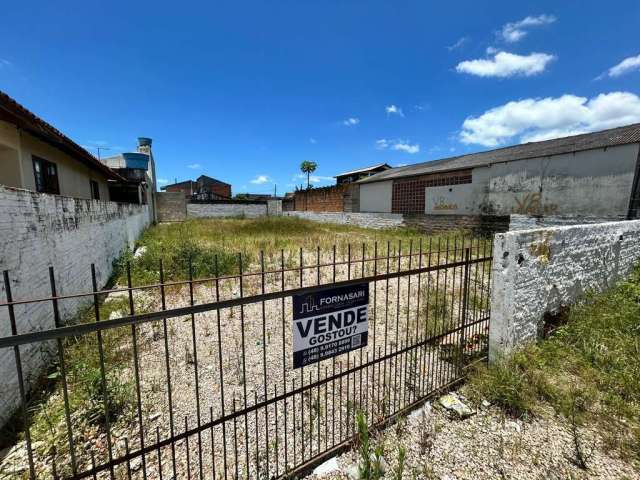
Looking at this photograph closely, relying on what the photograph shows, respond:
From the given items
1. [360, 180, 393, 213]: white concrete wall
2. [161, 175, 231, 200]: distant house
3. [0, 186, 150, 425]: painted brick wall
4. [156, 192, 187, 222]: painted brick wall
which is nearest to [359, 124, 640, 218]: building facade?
[360, 180, 393, 213]: white concrete wall

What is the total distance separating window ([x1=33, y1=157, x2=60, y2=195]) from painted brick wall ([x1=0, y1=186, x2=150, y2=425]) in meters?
3.28

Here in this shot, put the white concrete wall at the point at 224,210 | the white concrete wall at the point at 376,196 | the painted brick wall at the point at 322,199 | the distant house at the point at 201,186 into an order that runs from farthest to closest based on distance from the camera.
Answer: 1. the distant house at the point at 201,186
2. the white concrete wall at the point at 224,210
3. the painted brick wall at the point at 322,199
4. the white concrete wall at the point at 376,196

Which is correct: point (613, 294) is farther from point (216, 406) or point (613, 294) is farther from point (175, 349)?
point (175, 349)

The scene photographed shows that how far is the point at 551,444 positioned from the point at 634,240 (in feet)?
16.7

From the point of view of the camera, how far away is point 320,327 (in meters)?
2.39

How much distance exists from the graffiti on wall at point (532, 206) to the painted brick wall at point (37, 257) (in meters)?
15.2

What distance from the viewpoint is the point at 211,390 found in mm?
3197

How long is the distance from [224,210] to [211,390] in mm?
27561

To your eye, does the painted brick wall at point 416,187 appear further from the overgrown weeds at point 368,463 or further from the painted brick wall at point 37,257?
the painted brick wall at point 37,257

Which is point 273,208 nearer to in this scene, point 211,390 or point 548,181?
point 548,181

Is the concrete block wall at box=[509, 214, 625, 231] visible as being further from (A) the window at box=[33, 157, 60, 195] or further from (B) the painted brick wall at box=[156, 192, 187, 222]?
(B) the painted brick wall at box=[156, 192, 187, 222]

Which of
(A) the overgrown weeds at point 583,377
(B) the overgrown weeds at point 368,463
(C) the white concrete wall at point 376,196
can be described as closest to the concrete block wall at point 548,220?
(A) the overgrown weeds at point 583,377

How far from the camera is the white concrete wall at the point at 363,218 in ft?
62.8

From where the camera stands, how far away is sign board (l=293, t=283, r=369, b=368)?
2.26m
